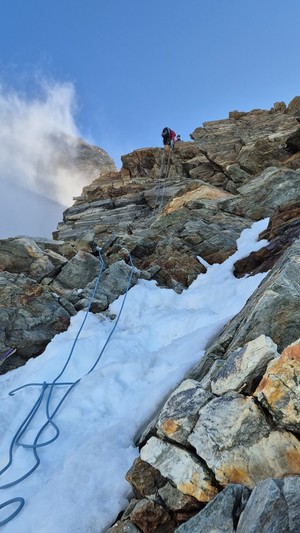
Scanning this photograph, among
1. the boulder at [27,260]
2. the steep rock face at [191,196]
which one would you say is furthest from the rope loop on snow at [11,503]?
the steep rock face at [191,196]

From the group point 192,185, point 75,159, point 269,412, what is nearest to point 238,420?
point 269,412

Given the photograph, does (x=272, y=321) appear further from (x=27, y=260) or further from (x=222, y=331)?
(x=27, y=260)

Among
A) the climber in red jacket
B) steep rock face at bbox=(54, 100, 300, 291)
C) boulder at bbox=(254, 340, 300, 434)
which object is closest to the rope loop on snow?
boulder at bbox=(254, 340, 300, 434)

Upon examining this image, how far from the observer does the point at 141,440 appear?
5156 millimetres

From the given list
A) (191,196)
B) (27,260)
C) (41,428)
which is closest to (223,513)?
(41,428)

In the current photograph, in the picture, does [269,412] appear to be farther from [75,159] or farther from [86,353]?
[75,159]

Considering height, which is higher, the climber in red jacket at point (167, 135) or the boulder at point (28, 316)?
the climber in red jacket at point (167, 135)

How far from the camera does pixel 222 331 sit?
7.12 meters

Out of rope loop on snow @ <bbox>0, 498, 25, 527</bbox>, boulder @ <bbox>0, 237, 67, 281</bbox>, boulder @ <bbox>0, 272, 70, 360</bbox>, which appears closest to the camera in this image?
rope loop on snow @ <bbox>0, 498, 25, 527</bbox>

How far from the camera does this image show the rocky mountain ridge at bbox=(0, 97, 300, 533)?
347 centimetres

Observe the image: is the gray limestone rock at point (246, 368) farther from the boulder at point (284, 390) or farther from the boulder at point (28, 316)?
the boulder at point (28, 316)

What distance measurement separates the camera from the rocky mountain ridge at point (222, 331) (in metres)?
3.47

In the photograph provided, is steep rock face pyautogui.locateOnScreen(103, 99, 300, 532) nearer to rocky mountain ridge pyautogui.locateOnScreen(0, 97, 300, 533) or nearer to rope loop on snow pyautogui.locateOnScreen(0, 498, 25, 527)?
rocky mountain ridge pyautogui.locateOnScreen(0, 97, 300, 533)

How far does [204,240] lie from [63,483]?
12.7 m
